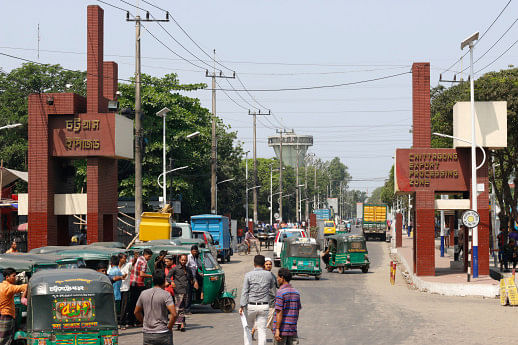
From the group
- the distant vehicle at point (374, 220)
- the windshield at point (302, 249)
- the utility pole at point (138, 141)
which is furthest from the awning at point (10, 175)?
the distant vehicle at point (374, 220)

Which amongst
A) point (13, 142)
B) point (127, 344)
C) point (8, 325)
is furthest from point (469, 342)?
point (13, 142)

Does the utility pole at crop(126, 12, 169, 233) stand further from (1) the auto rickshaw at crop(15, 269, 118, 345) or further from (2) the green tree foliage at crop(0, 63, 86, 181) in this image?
(2) the green tree foliage at crop(0, 63, 86, 181)

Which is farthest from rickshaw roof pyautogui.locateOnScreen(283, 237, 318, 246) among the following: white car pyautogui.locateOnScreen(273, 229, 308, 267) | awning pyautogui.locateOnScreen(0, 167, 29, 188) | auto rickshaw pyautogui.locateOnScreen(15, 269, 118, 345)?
auto rickshaw pyautogui.locateOnScreen(15, 269, 118, 345)

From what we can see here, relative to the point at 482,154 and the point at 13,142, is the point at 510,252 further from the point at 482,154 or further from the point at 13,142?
the point at 13,142

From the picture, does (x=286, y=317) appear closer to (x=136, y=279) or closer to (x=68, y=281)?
(x=68, y=281)

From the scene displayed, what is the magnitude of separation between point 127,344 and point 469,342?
7230 millimetres

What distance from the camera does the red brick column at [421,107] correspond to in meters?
36.0

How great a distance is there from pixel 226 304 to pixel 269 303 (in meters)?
9.98

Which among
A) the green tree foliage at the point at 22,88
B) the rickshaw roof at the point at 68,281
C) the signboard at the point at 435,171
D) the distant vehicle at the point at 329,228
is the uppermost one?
the green tree foliage at the point at 22,88

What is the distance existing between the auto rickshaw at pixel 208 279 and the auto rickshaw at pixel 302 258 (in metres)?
13.4

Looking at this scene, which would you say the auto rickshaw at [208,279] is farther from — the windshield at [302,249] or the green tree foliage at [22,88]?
the green tree foliage at [22,88]

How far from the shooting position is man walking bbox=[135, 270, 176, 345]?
1213 centimetres

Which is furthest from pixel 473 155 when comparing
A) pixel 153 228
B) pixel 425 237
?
pixel 153 228

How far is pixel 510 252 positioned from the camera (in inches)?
1452
